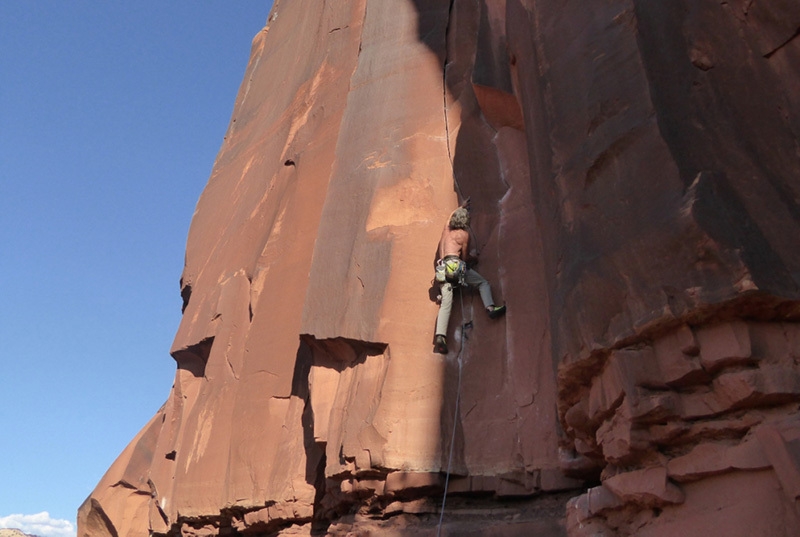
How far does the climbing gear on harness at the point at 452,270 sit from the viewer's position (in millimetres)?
8234

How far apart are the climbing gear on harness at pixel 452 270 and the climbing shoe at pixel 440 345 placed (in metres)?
0.63

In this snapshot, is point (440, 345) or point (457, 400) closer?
point (457, 400)

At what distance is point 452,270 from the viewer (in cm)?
823

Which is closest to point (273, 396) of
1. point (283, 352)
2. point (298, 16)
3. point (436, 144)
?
point (283, 352)

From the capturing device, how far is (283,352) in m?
10.7

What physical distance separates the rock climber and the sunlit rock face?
232mm

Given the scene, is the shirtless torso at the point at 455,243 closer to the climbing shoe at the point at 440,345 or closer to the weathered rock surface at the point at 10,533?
the climbing shoe at the point at 440,345

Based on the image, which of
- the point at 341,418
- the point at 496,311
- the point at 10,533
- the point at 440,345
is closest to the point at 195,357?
the point at 341,418

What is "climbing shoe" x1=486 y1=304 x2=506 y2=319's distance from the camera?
819cm

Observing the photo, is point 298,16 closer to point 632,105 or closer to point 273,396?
point 273,396

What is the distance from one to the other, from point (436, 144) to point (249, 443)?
4.69m

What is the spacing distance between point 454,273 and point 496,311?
1.96ft

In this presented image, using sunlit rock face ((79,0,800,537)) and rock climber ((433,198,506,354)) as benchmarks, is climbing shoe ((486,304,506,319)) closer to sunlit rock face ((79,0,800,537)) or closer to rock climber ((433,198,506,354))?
rock climber ((433,198,506,354))

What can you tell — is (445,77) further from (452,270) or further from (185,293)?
(185,293)
